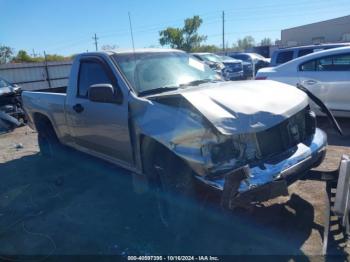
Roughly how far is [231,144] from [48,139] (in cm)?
448

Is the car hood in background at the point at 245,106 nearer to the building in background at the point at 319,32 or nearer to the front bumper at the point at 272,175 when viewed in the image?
the front bumper at the point at 272,175

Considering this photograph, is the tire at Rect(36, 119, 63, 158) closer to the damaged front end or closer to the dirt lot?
the dirt lot

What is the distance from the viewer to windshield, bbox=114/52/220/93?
3.98 metres

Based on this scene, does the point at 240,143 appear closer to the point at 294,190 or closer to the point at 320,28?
the point at 294,190

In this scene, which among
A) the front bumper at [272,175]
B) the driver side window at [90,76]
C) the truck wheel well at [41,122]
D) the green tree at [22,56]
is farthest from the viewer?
the green tree at [22,56]

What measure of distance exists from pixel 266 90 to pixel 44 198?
343 cm

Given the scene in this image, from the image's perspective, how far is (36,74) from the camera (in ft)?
57.1

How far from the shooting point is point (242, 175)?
267cm

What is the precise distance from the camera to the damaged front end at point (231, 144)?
9.28ft

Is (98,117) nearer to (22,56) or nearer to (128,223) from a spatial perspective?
(128,223)

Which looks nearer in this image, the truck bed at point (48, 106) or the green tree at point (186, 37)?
the truck bed at point (48, 106)

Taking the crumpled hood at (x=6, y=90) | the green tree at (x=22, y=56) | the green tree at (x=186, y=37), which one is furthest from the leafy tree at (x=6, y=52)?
the crumpled hood at (x=6, y=90)

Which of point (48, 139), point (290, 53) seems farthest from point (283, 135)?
point (290, 53)

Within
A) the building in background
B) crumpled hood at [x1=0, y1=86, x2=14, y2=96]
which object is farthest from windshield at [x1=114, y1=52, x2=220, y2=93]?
the building in background
